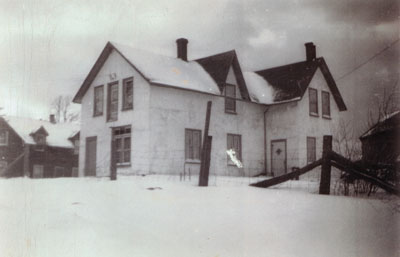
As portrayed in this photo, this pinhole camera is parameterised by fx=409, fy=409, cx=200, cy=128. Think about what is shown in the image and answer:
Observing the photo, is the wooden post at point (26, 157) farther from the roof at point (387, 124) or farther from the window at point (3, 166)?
the roof at point (387, 124)

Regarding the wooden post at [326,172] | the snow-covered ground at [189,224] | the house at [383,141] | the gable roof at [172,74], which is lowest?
the snow-covered ground at [189,224]

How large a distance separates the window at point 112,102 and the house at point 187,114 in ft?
0.08

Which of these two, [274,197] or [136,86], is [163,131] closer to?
[136,86]

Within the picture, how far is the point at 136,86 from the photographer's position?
10148 millimetres

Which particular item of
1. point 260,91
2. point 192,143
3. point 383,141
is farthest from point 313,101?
point 383,141

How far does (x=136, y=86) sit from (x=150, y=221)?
6.03 metres

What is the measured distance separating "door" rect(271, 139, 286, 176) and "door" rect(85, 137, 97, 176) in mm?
4646

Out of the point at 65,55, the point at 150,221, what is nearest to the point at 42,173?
the point at 65,55

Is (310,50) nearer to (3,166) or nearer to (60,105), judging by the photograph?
(60,105)

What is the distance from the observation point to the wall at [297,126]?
10255 millimetres

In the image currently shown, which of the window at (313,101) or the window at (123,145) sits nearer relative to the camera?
the window at (123,145)

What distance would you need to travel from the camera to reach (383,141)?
535cm

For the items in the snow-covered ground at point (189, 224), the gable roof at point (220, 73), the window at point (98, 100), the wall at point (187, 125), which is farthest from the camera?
the window at point (98, 100)

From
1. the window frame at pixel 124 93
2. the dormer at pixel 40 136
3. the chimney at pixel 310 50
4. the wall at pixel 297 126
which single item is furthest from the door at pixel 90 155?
the chimney at pixel 310 50
